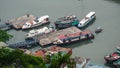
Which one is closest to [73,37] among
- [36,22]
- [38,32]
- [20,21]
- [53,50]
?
[53,50]

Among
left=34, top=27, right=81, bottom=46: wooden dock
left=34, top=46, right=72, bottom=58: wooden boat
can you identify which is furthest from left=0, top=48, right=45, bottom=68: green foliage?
left=34, top=27, right=81, bottom=46: wooden dock

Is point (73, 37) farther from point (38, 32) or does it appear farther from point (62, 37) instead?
point (38, 32)

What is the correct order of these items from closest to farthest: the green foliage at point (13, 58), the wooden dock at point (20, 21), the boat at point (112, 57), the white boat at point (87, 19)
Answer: the green foliage at point (13, 58)
the boat at point (112, 57)
the white boat at point (87, 19)
the wooden dock at point (20, 21)

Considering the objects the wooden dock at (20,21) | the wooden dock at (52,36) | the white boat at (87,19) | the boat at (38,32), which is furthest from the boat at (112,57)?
the wooden dock at (20,21)

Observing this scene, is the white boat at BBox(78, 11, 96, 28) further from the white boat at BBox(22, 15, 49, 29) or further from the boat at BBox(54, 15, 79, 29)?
the white boat at BBox(22, 15, 49, 29)

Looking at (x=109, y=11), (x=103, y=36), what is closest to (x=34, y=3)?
(x=109, y=11)

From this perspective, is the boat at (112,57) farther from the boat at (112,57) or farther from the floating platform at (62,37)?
the floating platform at (62,37)

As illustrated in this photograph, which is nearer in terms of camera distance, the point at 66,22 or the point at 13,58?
the point at 13,58
